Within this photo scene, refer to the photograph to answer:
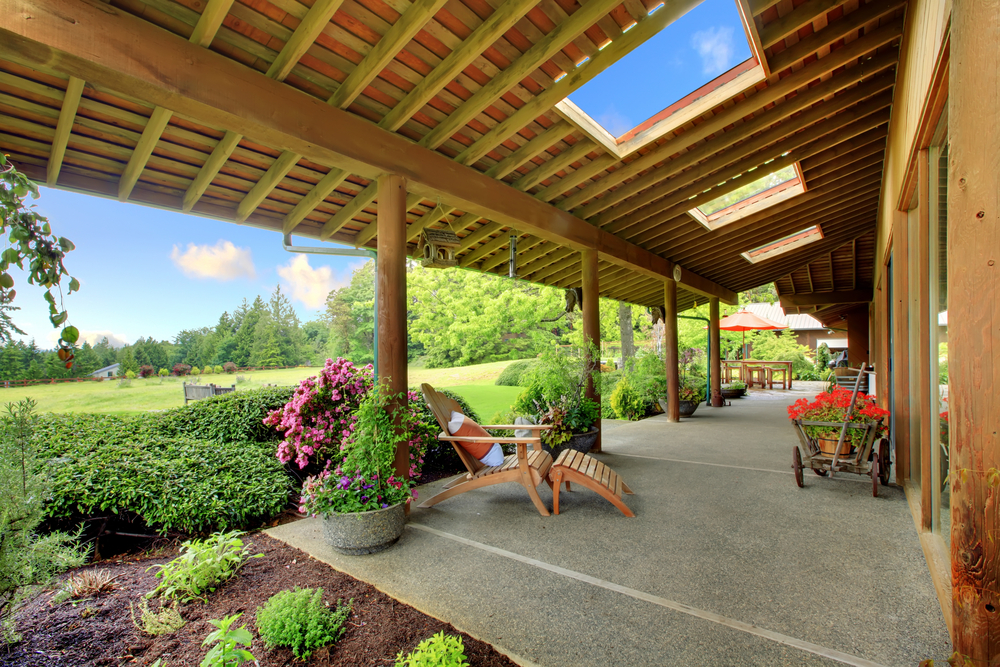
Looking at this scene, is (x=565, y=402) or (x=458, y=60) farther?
(x=565, y=402)

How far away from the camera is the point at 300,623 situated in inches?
75.6

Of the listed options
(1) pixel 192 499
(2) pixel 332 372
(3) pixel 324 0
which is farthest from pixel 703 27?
(1) pixel 192 499

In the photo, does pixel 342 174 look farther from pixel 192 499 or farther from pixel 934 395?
pixel 934 395

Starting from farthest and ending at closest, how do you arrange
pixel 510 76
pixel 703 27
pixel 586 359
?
pixel 586 359, pixel 703 27, pixel 510 76

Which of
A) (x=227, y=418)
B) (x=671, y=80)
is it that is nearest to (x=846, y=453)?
(x=671, y=80)

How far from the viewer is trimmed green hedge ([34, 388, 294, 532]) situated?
286 cm

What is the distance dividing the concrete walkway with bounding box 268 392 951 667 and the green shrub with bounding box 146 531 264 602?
511 millimetres

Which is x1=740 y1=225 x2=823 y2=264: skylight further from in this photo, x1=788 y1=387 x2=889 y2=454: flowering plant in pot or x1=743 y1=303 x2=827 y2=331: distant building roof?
x1=743 y1=303 x2=827 y2=331: distant building roof

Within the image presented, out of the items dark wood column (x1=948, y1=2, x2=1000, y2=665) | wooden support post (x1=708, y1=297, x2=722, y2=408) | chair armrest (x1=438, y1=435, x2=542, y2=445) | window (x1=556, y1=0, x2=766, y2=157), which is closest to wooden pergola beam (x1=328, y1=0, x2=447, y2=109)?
window (x1=556, y1=0, x2=766, y2=157)

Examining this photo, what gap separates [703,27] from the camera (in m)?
3.38

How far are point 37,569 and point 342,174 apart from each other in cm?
287

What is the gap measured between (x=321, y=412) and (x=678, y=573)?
2.93 meters

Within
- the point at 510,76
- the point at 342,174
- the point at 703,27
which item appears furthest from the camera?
the point at 342,174

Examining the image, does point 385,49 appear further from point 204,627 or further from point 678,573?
point 678,573
